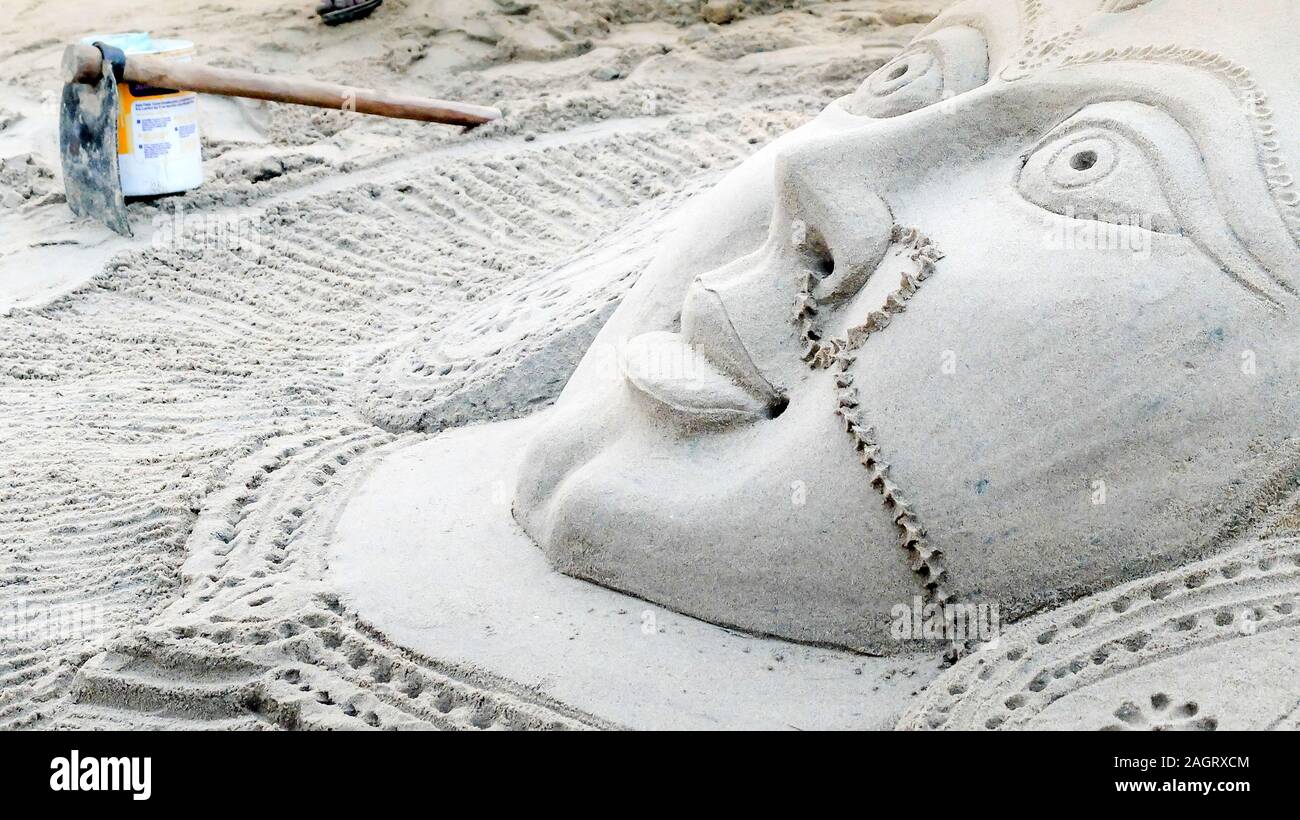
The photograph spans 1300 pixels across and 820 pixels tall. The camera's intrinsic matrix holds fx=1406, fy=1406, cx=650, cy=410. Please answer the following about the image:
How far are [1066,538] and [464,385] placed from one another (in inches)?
66.0

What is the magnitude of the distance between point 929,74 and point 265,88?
10.3 feet

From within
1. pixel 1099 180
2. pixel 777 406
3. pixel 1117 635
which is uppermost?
pixel 1099 180

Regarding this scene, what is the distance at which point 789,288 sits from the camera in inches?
91.8

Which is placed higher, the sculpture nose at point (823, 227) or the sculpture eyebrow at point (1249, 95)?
the sculpture eyebrow at point (1249, 95)

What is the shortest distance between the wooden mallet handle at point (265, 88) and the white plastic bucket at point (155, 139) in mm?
101

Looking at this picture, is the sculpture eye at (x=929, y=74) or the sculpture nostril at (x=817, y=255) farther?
the sculpture eye at (x=929, y=74)

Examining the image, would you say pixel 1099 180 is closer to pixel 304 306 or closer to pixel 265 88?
pixel 304 306

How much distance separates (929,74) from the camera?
2.53 meters

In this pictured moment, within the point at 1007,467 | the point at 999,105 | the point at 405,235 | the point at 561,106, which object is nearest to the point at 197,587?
the point at 1007,467

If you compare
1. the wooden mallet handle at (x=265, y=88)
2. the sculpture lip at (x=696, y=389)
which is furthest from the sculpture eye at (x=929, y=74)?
the wooden mallet handle at (x=265, y=88)

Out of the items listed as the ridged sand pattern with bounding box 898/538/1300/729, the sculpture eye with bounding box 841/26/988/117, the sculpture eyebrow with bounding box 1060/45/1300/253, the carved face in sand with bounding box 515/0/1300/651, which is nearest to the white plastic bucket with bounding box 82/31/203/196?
the carved face in sand with bounding box 515/0/1300/651

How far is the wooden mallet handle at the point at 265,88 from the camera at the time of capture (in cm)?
455

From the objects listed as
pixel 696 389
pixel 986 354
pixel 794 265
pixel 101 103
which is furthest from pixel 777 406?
pixel 101 103

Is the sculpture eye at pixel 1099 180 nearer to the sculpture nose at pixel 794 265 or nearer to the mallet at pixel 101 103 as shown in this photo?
the sculpture nose at pixel 794 265
